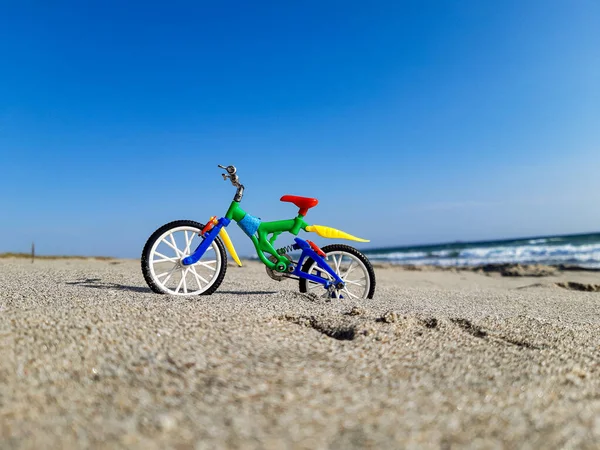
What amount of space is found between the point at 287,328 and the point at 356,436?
123 centimetres

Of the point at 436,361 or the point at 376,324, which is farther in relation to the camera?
the point at 376,324

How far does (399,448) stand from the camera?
3.86 feet

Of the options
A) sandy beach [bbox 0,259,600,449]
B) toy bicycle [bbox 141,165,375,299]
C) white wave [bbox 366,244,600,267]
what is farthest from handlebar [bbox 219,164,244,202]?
white wave [bbox 366,244,600,267]

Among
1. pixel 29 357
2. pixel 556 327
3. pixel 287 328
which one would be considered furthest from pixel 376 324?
pixel 29 357

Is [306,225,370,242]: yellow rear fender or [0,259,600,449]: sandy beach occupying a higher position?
[306,225,370,242]: yellow rear fender

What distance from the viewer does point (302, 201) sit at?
12.9 feet

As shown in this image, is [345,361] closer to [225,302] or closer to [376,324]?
[376,324]

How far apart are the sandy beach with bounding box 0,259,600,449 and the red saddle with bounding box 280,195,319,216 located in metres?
1.31

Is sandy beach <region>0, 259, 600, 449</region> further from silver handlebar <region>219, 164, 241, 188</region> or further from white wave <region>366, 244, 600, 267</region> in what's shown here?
white wave <region>366, 244, 600, 267</region>

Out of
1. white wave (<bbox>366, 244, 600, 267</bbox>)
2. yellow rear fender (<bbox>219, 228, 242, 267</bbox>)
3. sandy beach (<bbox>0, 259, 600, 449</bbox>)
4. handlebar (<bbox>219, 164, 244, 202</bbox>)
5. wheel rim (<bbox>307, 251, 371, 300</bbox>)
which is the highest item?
handlebar (<bbox>219, 164, 244, 202</bbox>)

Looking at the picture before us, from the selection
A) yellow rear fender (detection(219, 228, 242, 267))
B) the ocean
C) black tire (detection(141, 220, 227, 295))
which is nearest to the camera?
black tire (detection(141, 220, 227, 295))

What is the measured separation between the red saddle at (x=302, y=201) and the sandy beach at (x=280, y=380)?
1311 mm

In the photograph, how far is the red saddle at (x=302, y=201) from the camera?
392cm

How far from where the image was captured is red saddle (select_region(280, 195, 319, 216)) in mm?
3920
